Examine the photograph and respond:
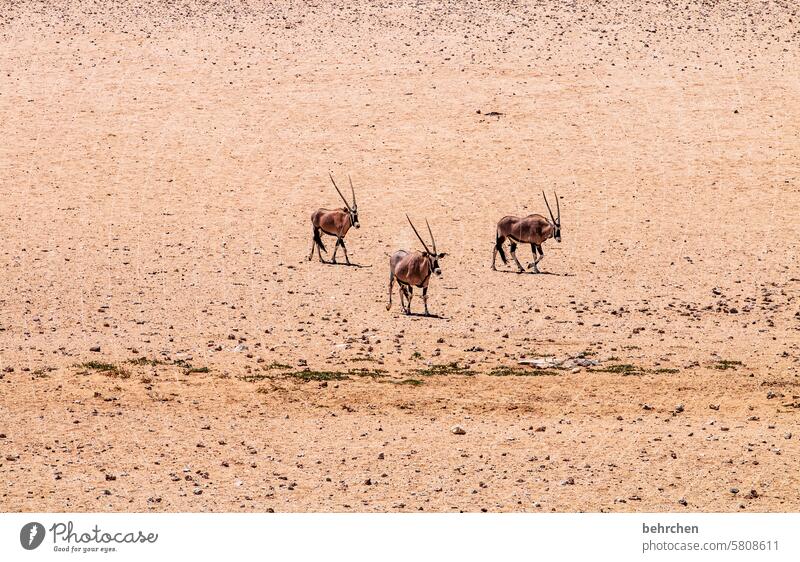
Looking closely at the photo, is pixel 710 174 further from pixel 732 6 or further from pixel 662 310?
pixel 732 6

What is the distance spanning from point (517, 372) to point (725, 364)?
10.7ft

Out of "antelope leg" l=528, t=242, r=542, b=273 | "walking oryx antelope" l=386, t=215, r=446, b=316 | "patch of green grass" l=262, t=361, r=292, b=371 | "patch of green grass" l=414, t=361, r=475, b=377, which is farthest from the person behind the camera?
"antelope leg" l=528, t=242, r=542, b=273

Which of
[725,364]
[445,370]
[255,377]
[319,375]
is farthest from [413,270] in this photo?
[725,364]

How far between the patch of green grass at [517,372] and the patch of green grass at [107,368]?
5.23 metres

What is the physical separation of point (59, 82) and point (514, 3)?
17.0 meters

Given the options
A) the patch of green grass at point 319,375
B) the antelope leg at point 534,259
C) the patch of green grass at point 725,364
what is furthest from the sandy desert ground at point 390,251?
the antelope leg at point 534,259

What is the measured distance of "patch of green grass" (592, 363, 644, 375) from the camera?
778 inches

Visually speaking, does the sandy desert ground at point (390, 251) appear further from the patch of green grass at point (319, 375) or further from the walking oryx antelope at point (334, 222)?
the walking oryx antelope at point (334, 222)

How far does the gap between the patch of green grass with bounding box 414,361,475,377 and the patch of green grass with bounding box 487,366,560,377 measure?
0.35m

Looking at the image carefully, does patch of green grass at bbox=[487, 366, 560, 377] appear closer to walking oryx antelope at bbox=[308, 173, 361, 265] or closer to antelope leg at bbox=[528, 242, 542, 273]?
antelope leg at bbox=[528, 242, 542, 273]

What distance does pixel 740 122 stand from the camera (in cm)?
4003

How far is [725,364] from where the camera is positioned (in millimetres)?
20406

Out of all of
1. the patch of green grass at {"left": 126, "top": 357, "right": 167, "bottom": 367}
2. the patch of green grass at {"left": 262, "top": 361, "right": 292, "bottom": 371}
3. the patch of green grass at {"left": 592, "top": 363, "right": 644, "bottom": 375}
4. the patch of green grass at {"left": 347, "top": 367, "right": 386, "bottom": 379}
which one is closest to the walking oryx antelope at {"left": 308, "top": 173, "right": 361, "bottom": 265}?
the patch of green grass at {"left": 262, "top": 361, "right": 292, "bottom": 371}

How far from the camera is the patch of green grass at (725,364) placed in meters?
20.2
